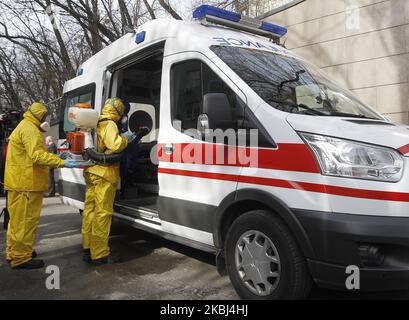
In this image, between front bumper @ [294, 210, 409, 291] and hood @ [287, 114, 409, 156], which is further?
hood @ [287, 114, 409, 156]

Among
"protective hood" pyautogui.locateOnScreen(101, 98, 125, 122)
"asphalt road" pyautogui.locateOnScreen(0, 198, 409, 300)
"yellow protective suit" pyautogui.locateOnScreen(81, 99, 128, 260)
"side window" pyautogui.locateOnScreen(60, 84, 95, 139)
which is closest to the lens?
"asphalt road" pyautogui.locateOnScreen(0, 198, 409, 300)

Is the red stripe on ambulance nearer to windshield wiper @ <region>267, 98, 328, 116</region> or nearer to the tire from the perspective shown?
the tire

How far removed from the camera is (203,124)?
139 inches

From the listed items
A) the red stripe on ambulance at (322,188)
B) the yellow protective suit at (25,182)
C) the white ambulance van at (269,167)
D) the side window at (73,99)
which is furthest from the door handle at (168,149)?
the side window at (73,99)

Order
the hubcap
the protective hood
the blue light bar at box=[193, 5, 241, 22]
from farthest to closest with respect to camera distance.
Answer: the protective hood < the blue light bar at box=[193, 5, 241, 22] < the hubcap

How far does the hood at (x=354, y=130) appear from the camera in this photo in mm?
2686

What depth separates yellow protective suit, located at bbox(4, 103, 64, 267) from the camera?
423 centimetres

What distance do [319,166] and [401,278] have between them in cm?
86

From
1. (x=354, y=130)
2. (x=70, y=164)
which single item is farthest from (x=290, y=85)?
(x=70, y=164)

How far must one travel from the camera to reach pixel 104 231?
14.5 feet

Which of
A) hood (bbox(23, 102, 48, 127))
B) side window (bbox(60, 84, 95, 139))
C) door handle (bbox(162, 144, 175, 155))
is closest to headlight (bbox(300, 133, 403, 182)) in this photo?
door handle (bbox(162, 144, 175, 155))

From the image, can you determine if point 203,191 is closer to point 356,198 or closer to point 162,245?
point 356,198

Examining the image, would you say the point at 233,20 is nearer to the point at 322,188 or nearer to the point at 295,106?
the point at 295,106
